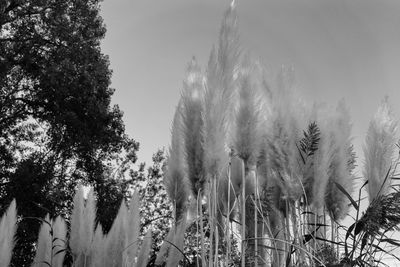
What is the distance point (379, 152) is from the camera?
224 centimetres

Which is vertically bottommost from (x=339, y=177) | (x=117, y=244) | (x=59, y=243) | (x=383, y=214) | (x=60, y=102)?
(x=383, y=214)

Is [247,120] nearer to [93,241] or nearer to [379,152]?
[379,152]

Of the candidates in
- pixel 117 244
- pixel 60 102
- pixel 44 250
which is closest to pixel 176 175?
pixel 117 244

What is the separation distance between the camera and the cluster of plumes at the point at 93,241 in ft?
8.47

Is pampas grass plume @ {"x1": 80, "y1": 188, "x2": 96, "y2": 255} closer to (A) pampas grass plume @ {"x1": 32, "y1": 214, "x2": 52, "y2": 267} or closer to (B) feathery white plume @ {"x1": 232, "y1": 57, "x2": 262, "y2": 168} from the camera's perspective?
(A) pampas grass plume @ {"x1": 32, "y1": 214, "x2": 52, "y2": 267}

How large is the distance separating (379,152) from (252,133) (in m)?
0.62

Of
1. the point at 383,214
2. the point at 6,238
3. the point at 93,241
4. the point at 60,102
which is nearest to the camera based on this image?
the point at 383,214

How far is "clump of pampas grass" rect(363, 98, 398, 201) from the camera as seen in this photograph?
2.21m

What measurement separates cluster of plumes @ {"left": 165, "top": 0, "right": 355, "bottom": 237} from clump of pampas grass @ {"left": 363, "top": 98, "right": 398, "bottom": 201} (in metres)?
0.10

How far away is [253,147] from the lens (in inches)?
80.0

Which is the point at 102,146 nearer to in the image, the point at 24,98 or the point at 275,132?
the point at 24,98

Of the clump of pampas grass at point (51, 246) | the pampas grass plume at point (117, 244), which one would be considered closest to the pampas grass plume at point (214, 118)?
the pampas grass plume at point (117, 244)

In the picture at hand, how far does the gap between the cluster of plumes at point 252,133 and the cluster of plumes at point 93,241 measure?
37 centimetres

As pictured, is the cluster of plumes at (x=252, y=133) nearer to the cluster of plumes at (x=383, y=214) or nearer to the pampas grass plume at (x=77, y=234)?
the cluster of plumes at (x=383, y=214)
